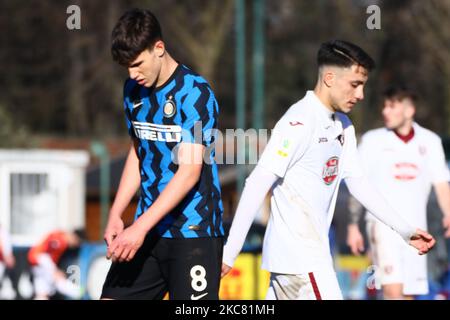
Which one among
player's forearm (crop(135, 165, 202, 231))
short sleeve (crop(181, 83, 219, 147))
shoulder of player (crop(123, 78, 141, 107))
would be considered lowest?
player's forearm (crop(135, 165, 202, 231))

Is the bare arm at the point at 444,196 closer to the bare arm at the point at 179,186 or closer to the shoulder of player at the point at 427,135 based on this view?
the shoulder of player at the point at 427,135

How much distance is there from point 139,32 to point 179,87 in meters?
0.38

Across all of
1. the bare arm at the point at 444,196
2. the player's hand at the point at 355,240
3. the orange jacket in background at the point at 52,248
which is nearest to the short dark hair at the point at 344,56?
the player's hand at the point at 355,240

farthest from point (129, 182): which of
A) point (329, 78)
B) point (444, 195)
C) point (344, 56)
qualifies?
point (444, 195)

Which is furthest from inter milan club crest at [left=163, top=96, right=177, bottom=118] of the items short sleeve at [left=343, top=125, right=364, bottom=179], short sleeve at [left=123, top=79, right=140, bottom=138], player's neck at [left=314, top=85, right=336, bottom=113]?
short sleeve at [left=343, top=125, right=364, bottom=179]

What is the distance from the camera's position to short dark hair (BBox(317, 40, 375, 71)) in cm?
604

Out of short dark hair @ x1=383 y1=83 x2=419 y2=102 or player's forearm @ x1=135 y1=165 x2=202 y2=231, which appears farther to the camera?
short dark hair @ x1=383 y1=83 x2=419 y2=102

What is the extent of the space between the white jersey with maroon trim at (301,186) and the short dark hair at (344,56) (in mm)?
220

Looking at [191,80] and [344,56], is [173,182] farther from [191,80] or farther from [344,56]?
[344,56]

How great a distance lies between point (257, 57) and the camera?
2592cm

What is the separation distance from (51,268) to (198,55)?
24.7m

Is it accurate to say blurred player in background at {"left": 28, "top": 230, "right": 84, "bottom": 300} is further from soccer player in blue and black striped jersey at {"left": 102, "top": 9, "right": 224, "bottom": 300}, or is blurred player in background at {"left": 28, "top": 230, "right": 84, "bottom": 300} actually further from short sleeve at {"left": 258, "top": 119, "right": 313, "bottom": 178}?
short sleeve at {"left": 258, "top": 119, "right": 313, "bottom": 178}

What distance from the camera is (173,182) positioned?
5.46 meters

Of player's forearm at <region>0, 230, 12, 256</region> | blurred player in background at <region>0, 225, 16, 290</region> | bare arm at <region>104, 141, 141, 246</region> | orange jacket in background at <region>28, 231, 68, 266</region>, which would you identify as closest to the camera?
bare arm at <region>104, 141, 141, 246</region>
